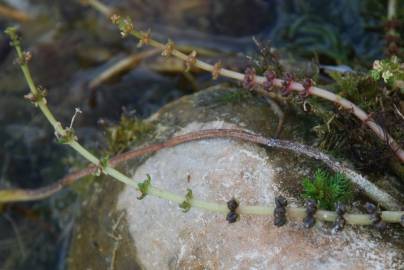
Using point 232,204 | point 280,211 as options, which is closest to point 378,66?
point 280,211

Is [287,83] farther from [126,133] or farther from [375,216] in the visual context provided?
[126,133]

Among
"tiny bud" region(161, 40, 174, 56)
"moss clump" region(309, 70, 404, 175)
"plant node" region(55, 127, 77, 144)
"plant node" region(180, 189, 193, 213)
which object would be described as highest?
"tiny bud" region(161, 40, 174, 56)

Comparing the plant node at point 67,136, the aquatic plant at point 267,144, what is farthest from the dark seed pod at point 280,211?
the plant node at point 67,136

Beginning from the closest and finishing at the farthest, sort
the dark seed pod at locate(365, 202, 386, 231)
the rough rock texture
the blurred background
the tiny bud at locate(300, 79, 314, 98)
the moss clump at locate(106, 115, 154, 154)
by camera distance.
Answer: the dark seed pod at locate(365, 202, 386, 231) < the rough rock texture < the tiny bud at locate(300, 79, 314, 98) < the moss clump at locate(106, 115, 154, 154) < the blurred background

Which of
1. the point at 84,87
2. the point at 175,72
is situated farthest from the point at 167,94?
the point at 84,87

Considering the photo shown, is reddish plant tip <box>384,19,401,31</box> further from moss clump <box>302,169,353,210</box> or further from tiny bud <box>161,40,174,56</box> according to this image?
tiny bud <box>161,40,174,56</box>

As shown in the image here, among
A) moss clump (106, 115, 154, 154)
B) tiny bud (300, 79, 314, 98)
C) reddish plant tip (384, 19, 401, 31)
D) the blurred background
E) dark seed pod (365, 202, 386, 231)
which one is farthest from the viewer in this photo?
the blurred background

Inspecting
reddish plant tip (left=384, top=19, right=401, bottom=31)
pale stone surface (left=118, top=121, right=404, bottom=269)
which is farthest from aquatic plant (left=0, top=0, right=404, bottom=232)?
reddish plant tip (left=384, top=19, right=401, bottom=31)

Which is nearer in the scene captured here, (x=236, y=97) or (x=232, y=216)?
(x=232, y=216)
